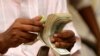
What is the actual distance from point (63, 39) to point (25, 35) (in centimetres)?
13

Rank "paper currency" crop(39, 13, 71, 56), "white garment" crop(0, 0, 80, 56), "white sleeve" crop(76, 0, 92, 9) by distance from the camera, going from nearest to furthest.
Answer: "white sleeve" crop(76, 0, 92, 9)
"paper currency" crop(39, 13, 71, 56)
"white garment" crop(0, 0, 80, 56)

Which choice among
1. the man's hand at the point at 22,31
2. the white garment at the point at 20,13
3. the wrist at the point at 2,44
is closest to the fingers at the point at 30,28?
the man's hand at the point at 22,31

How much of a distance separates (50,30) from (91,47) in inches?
11.2

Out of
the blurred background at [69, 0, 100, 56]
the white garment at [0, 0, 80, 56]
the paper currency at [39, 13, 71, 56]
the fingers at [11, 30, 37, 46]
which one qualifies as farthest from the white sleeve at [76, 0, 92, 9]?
the white garment at [0, 0, 80, 56]

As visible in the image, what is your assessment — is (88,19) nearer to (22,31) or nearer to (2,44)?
(22,31)

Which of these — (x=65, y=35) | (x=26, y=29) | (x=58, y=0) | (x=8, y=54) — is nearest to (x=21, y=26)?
(x=26, y=29)

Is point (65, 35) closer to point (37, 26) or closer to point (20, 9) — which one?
point (37, 26)

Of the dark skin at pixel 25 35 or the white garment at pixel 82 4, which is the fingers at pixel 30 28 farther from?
the white garment at pixel 82 4

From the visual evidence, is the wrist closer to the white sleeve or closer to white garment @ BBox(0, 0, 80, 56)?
white garment @ BBox(0, 0, 80, 56)

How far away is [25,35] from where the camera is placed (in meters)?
0.63

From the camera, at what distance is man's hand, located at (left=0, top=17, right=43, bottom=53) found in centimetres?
61

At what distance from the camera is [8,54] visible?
0.84m

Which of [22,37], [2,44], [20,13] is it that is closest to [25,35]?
[22,37]

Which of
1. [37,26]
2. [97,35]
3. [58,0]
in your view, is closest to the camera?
[97,35]
